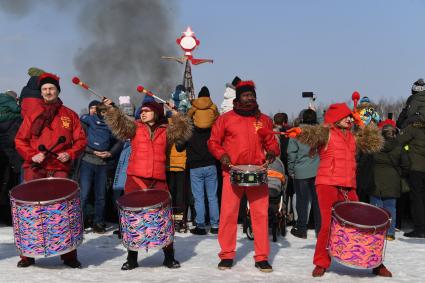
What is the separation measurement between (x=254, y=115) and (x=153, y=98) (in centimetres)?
214

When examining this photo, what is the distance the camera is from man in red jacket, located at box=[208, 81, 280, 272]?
6609 mm

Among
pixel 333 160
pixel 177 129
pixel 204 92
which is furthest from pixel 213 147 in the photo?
pixel 204 92

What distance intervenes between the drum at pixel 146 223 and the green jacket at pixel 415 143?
5.26 meters

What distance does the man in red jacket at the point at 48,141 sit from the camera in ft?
21.0

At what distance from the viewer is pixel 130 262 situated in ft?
21.0

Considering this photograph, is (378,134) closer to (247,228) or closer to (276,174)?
(276,174)

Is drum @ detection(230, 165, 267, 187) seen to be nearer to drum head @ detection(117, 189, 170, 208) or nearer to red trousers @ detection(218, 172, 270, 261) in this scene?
red trousers @ detection(218, 172, 270, 261)

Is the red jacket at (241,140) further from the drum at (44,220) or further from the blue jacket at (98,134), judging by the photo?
the blue jacket at (98,134)

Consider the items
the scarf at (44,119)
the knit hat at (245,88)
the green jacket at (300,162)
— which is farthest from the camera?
the green jacket at (300,162)

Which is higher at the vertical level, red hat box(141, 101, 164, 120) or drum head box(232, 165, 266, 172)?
red hat box(141, 101, 164, 120)

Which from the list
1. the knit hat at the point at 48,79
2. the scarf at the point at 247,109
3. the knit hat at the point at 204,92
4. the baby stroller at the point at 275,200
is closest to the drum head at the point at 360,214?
the scarf at the point at 247,109

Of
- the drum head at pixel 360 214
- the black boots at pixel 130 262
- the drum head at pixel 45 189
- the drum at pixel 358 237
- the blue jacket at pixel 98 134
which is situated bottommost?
the black boots at pixel 130 262

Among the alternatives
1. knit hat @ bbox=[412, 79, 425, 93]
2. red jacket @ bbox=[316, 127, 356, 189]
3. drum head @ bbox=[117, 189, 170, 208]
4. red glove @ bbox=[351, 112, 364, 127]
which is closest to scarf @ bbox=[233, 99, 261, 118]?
red jacket @ bbox=[316, 127, 356, 189]

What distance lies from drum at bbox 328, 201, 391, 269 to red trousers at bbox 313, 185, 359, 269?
21 centimetres
